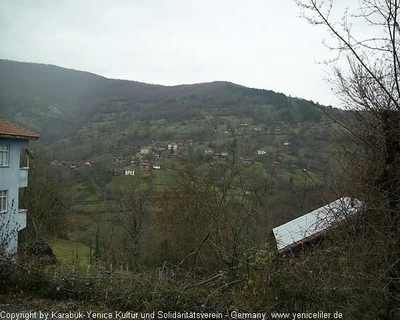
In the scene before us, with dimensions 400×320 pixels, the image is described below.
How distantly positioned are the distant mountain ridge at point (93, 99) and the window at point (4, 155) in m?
27.4

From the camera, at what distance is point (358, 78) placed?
4434mm

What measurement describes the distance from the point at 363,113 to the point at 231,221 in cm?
438

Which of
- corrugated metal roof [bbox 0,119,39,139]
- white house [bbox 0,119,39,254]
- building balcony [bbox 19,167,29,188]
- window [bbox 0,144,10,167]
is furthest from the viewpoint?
building balcony [bbox 19,167,29,188]

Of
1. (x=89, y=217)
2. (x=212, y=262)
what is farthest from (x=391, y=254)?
(x=89, y=217)

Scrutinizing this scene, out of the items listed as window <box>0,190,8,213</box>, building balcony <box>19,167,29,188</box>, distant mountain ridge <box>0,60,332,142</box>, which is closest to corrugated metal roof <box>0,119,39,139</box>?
building balcony <box>19,167,29,188</box>

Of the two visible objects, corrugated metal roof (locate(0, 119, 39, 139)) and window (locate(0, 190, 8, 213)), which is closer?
corrugated metal roof (locate(0, 119, 39, 139))

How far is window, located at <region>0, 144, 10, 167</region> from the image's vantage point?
63.7 feet

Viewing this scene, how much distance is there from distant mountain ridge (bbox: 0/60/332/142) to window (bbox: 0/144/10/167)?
27.4 m

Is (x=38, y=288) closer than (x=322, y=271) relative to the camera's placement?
No

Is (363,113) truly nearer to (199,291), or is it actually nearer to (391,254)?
(391,254)

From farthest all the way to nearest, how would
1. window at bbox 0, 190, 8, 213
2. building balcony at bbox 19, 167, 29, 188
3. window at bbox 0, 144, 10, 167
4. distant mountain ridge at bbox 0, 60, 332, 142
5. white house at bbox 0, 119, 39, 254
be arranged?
distant mountain ridge at bbox 0, 60, 332, 142 < building balcony at bbox 19, 167, 29, 188 < window at bbox 0, 190, 8, 213 < window at bbox 0, 144, 10, 167 < white house at bbox 0, 119, 39, 254

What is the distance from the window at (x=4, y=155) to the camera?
19406 mm

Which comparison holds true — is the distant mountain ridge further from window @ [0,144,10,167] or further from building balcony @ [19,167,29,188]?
window @ [0,144,10,167]

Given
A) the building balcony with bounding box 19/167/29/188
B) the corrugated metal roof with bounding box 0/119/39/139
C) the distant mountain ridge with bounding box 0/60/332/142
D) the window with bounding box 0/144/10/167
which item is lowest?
the building balcony with bounding box 19/167/29/188
